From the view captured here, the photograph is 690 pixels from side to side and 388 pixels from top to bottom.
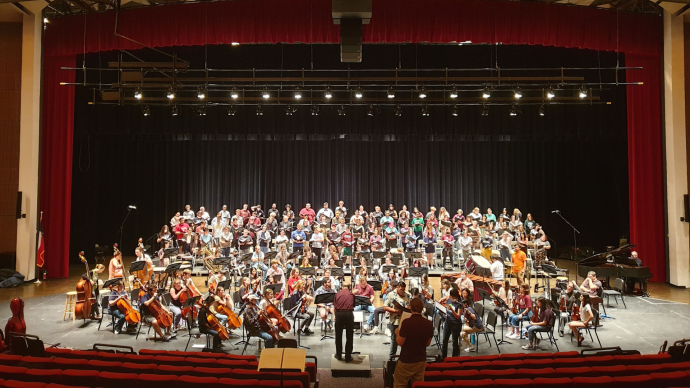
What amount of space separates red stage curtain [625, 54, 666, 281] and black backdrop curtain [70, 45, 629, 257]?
3324 mm

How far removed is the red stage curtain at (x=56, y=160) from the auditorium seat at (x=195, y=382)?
14.4m

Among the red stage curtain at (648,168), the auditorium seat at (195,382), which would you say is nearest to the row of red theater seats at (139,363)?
the auditorium seat at (195,382)

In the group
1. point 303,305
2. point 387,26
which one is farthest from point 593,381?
point 387,26

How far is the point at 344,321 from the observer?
9586mm

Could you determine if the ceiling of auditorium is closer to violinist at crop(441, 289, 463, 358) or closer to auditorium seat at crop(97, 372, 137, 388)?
violinist at crop(441, 289, 463, 358)

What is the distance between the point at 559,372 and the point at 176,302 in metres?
8.36

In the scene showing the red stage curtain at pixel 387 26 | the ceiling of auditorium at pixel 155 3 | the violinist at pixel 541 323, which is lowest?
the violinist at pixel 541 323

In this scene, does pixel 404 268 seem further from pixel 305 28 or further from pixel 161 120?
pixel 161 120

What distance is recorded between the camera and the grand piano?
14977 millimetres

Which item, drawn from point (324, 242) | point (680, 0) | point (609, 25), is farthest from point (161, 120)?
point (680, 0)

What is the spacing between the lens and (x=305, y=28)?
15.5 m

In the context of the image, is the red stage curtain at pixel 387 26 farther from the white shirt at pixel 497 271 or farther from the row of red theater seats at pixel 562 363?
the row of red theater seats at pixel 562 363

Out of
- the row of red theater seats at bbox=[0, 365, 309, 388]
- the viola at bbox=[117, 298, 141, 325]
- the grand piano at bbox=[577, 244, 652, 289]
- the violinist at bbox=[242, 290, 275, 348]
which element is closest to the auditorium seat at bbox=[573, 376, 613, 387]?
the row of red theater seats at bbox=[0, 365, 309, 388]

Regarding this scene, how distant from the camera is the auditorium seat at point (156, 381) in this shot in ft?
19.3
